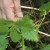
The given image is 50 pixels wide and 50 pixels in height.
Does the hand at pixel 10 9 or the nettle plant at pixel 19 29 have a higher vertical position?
the hand at pixel 10 9

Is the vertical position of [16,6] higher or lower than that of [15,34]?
higher

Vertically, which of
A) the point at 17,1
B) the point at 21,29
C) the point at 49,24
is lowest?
the point at 49,24


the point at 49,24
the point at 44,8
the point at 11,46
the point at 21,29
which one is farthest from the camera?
the point at 49,24

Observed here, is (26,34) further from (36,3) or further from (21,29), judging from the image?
(36,3)

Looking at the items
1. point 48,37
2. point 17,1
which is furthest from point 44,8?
point 48,37

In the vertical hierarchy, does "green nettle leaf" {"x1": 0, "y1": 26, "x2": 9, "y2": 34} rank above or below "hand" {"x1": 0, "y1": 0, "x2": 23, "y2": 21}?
below

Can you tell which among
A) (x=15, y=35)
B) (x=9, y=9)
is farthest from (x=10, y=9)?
(x=15, y=35)

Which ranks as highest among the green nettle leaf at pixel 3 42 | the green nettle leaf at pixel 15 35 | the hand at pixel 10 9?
the hand at pixel 10 9

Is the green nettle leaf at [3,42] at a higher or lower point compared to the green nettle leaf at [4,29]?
lower
